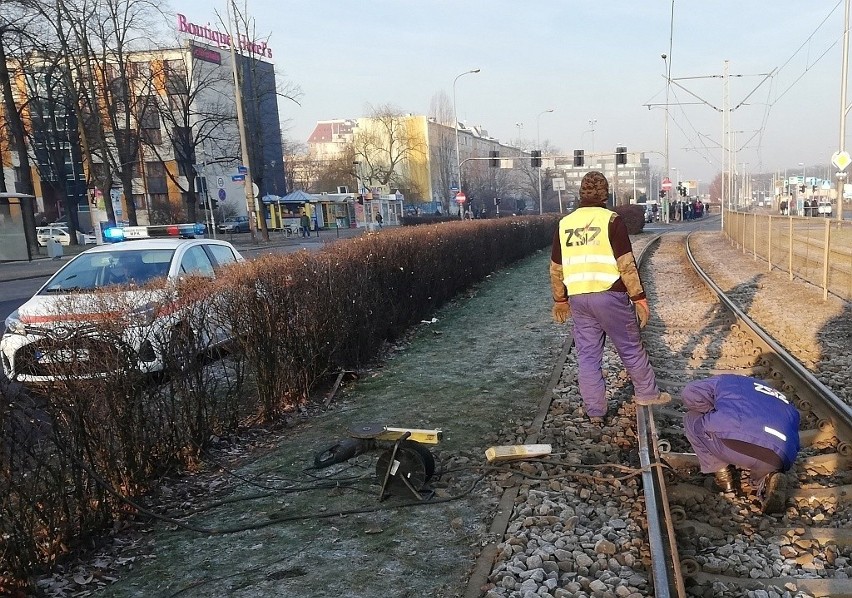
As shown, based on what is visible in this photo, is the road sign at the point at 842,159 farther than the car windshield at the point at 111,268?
Yes

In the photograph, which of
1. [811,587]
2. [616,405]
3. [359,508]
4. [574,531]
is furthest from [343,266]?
[811,587]

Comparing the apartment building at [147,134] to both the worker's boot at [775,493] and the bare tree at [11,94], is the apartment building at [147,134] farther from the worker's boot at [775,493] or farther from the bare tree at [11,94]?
the worker's boot at [775,493]

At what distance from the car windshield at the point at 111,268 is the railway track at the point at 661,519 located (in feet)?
16.6

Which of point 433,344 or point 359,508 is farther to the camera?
point 433,344

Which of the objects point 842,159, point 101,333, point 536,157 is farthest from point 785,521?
point 536,157

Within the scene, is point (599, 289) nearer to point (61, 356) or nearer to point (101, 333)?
point (101, 333)

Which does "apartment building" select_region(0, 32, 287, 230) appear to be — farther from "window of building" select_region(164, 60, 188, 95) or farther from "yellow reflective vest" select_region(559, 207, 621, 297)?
"yellow reflective vest" select_region(559, 207, 621, 297)

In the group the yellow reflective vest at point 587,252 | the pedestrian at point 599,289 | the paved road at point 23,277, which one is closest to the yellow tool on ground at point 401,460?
the pedestrian at point 599,289

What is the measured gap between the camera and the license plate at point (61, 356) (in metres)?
3.89

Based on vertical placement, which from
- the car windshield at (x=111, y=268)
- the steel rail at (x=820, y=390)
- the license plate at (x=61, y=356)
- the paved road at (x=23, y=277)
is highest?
the car windshield at (x=111, y=268)

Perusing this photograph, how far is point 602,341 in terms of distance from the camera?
5.46 metres

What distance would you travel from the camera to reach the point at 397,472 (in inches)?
174

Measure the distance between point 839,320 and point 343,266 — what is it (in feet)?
24.8

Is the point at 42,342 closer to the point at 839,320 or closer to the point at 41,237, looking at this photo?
the point at 839,320
